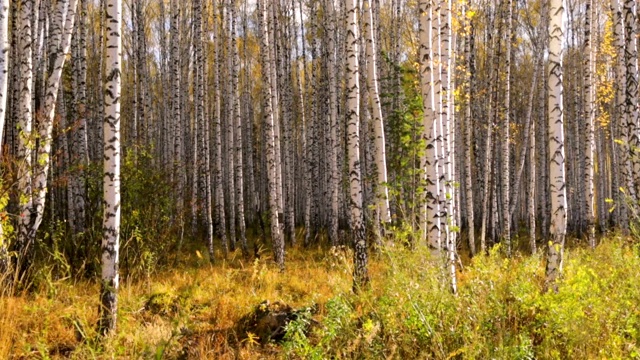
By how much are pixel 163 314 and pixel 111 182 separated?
6.84 ft

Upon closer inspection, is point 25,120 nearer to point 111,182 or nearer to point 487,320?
point 111,182

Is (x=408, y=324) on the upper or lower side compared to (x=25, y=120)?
lower

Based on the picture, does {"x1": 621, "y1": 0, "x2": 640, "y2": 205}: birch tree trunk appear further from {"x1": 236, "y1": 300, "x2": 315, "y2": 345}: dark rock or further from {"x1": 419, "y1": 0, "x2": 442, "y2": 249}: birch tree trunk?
{"x1": 236, "y1": 300, "x2": 315, "y2": 345}: dark rock

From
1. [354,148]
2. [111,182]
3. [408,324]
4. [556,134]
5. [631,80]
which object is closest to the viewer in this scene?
[408,324]

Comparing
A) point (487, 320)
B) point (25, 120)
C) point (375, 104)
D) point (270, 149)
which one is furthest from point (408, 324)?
point (270, 149)

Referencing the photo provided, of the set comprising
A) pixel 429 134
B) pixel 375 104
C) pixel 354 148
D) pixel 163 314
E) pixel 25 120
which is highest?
pixel 375 104

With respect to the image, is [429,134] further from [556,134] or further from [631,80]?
[631,80]

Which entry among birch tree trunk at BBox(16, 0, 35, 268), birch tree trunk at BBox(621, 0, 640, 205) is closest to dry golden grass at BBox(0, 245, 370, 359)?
birch tree trunk at BBox(16, 0, 35, 268)

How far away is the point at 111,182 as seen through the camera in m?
4.98

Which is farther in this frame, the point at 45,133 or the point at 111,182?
the point at 45,133

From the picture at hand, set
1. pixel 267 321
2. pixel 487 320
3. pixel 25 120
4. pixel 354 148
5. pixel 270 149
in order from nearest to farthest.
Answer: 1. pixel 487 320
2. pixel 267 321
3. pixel 25 120
4. pixel 354 148
5. pixel 270 149

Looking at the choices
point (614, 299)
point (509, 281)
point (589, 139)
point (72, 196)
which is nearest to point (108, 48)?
point (509, 281)

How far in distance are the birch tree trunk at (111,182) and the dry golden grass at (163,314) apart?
20cm

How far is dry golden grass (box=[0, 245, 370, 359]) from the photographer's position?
15.0 ft
